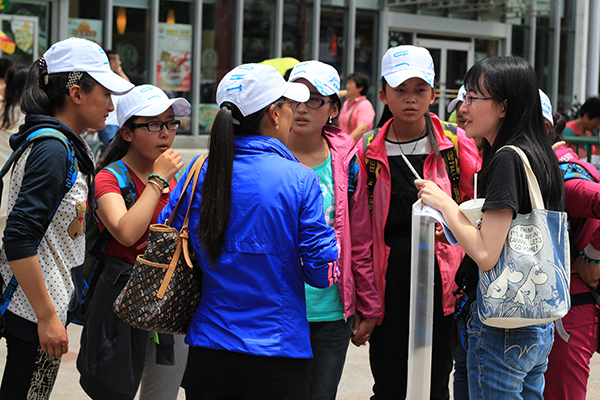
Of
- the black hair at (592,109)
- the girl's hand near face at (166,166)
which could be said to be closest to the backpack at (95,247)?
the girl's hand near face at (166,166)

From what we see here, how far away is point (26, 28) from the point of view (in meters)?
13.2

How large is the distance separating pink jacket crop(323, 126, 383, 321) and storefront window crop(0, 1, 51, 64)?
1126cm

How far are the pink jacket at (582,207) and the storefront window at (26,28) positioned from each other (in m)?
11.9

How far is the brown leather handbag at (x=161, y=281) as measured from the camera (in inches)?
99.3

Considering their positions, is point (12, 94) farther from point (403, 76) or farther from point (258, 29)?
point (258, 29)

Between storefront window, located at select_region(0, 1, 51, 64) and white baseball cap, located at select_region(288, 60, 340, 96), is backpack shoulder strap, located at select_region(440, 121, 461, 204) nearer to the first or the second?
white baseball cap, located at select_region(288, 60, 340, 96)

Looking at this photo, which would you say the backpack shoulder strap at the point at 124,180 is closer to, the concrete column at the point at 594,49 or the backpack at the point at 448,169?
the backpack at the point at 448,169

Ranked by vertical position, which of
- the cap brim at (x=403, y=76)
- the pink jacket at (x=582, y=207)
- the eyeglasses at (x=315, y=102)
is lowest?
the pink jacket at (x=582, y=207)

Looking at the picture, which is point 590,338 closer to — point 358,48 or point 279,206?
point 279,206

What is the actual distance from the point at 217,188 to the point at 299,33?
15.5 m

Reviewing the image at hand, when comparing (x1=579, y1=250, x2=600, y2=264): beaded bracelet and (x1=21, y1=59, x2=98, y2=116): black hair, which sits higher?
(x1=21, y1=59, x2=98, y2=116): black hair

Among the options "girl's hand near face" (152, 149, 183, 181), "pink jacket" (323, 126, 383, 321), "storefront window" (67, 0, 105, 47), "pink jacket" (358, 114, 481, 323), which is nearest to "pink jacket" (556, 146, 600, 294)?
"pink jacket" (358, 114, 481, 323)

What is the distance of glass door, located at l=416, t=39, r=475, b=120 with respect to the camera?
19.4 metres

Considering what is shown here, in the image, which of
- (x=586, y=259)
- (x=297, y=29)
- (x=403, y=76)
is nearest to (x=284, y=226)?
(x=403, y=76)
